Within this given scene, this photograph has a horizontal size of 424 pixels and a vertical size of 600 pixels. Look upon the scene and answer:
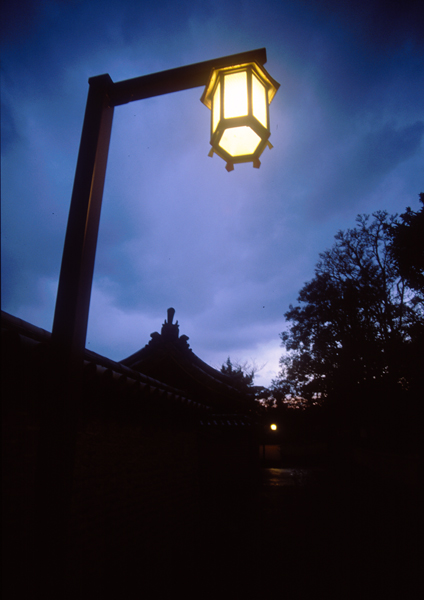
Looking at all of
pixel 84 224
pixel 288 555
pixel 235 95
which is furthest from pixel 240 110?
pixel 288 555

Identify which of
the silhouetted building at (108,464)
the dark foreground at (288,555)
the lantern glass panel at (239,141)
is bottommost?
the dark foreground at (288,555)

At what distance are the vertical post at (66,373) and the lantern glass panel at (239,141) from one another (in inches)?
40.1

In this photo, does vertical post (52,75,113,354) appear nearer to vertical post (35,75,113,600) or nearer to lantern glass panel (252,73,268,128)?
vertical post (35,75,113,600)

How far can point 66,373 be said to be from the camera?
4.95 ft

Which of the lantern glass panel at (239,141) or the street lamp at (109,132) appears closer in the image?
the street lamp at (109,132)

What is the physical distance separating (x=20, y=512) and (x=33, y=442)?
28.6 inches

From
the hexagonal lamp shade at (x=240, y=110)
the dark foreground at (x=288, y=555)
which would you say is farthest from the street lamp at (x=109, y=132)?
the dark foreground at (x=288, y=555)

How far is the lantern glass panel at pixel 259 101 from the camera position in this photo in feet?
7.91

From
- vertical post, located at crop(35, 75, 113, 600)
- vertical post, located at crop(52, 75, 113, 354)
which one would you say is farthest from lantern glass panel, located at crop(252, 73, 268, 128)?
vertical post, located at crop(35, 75, 113, 600)

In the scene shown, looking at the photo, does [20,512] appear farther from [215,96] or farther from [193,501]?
[193,501]

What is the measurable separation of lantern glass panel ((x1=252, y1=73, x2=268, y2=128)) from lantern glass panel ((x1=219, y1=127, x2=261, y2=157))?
0.12 metres

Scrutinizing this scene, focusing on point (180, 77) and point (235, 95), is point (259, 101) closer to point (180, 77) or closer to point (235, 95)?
point (235, 95)

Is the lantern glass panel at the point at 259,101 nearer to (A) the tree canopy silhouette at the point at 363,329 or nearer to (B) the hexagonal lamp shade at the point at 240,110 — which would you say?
(B) the hexagonal lamp shade at the point at 240,110

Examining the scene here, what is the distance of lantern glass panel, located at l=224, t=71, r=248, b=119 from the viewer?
2375 mm
